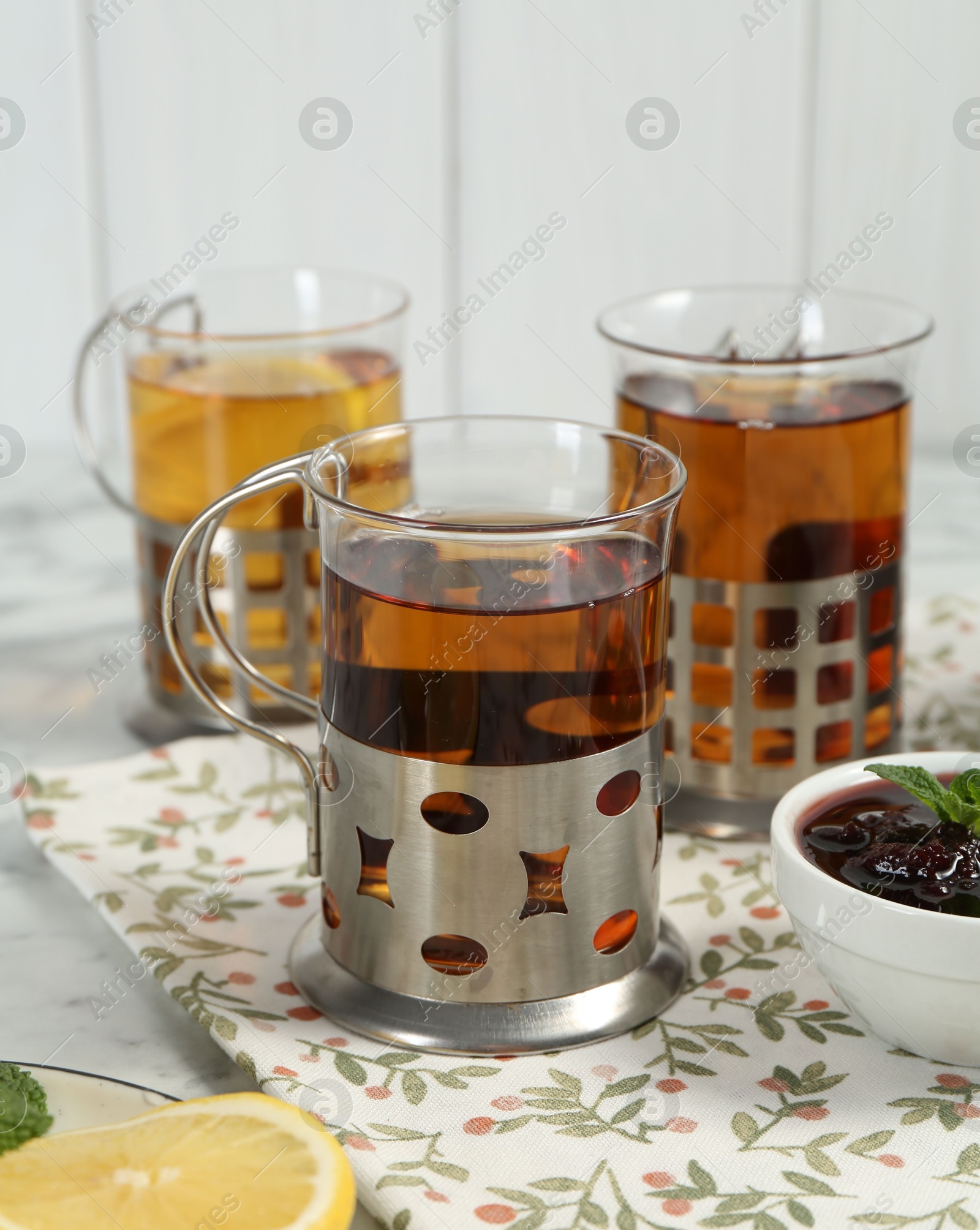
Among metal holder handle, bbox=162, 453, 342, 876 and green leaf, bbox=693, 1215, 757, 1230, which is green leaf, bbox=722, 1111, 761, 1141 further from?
metal holder handle, bbox=162, 453, 342, 876

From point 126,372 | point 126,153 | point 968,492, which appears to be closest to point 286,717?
point 126,372

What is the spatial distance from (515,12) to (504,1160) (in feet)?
4.10

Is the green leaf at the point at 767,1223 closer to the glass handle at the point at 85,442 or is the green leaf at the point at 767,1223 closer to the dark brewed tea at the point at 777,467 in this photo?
the dark brewed tea at the point at 777,467

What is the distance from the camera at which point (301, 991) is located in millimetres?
652

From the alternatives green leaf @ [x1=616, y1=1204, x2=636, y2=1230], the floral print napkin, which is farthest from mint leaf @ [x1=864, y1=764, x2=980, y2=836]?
green leaf @ [x1=616, y1=1204, x2=636, y2=1230]

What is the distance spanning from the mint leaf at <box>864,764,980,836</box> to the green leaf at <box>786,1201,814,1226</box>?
0.17 meters

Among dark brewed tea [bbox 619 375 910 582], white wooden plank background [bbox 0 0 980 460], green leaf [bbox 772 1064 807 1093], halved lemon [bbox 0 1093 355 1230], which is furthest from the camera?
white wooden plank background [bbox 0 0 980 460]

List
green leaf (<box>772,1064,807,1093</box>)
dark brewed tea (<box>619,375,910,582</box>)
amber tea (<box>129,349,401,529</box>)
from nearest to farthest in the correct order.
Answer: green leaf (<box>772,1064,807,1093</box>)
dark brewed tea (<box>619,375,910,582</box>)
amber tea (<box>129,349,401,529</box>)

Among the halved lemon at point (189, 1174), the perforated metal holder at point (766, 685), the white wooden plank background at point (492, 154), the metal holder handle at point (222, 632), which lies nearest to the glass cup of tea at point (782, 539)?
the perforated metal holder at point (766, 685)

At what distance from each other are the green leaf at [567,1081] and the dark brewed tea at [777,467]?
285 millimetres

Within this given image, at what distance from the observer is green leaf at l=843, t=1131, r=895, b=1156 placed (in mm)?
549

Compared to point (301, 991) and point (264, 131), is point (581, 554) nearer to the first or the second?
point (301, 991)

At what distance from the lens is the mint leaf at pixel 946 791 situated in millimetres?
597

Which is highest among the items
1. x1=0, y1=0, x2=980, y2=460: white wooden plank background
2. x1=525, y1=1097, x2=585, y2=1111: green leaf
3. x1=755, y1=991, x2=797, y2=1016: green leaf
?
x1=0, y1=0, x2=980, y2=460: white wooden plank background
